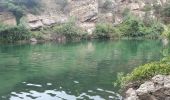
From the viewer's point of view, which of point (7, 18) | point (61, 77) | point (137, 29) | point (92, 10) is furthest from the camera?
point (92, 10)

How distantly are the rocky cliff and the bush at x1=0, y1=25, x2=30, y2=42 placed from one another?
1093 centimetres

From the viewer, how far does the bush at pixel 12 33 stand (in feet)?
214

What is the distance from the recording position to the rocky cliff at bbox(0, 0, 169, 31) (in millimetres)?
80250

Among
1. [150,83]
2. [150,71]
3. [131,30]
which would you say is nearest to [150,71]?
[150,71]

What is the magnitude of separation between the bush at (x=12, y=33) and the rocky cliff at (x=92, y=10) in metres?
10.9

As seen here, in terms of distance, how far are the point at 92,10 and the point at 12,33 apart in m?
22.7

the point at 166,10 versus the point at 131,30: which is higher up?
the point at 166,10

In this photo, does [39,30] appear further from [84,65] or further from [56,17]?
[84,65]

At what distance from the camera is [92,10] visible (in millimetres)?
81688

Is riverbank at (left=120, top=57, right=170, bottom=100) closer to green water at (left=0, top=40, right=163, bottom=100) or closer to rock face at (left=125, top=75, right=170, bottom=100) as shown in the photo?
rock face at (left=125, top=75, right=170, bottom=100)

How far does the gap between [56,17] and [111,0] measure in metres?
14.7

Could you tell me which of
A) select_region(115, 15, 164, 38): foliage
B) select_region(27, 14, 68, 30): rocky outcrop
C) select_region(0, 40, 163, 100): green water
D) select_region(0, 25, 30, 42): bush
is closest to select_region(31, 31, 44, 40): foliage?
select_region(0, 25, 30, 42): bush

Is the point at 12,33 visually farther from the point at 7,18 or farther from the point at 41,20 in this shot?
the point at 41,20

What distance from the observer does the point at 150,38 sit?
74125 millimetres
